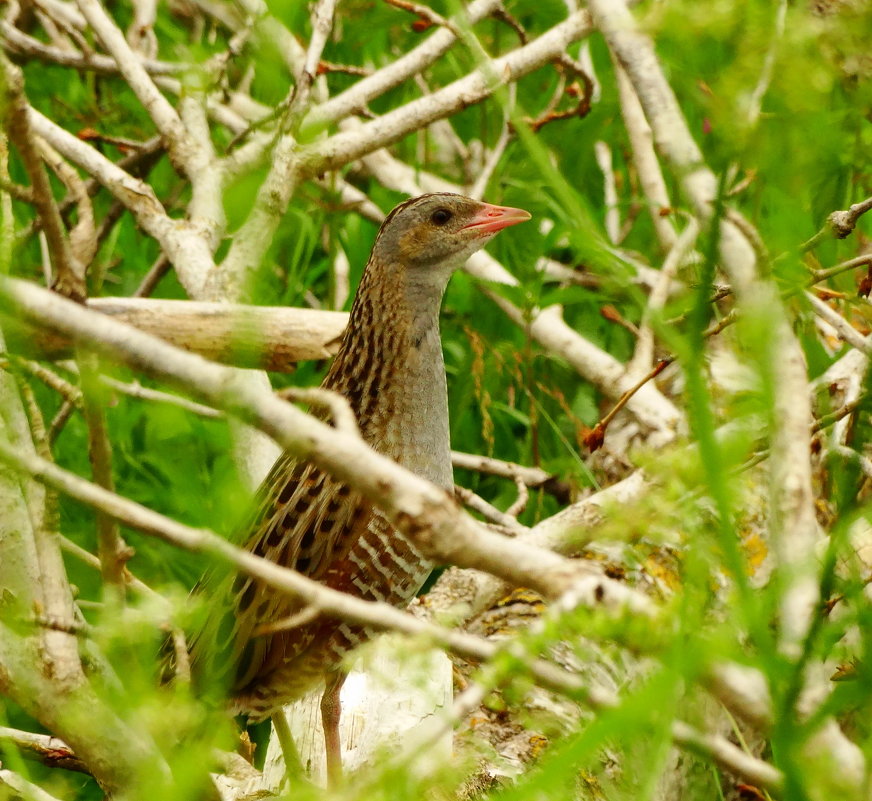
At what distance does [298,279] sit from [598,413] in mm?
1102

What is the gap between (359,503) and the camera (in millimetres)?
2420

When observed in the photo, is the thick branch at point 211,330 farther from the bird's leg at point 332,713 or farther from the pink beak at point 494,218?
the bird's leg at point 332,713

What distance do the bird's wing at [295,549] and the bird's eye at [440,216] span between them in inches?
26.9

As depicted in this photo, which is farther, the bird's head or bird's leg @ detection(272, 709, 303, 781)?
the bird's head

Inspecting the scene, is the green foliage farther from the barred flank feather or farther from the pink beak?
the pink beak

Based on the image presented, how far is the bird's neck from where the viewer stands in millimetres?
2520

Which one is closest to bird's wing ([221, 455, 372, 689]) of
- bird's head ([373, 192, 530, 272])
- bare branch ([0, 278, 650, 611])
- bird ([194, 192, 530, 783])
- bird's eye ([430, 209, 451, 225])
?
bird ([194, 192, 530, 783])

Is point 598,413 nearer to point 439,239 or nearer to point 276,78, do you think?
point 439,239

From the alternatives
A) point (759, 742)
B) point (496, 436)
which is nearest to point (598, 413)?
point (496, 436)

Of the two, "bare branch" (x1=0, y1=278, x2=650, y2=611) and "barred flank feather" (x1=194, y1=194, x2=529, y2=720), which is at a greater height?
"bare branch" (x1=0, y1=278, x2=650, y2=611)

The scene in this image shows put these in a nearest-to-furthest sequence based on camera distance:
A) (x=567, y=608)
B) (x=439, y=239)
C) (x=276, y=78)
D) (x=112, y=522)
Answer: (x=567, y=608)
(x=276, y=78)
(x=112, y=522)
(x=439, y=239)

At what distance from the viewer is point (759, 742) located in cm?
294

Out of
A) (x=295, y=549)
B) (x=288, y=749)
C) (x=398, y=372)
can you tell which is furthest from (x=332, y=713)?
(x=398, y=372)

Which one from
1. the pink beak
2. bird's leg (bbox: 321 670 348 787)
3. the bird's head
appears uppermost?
the pink beak
